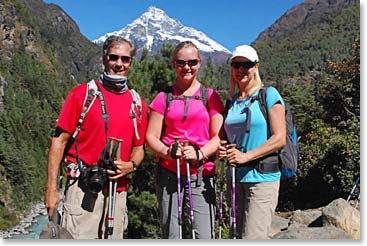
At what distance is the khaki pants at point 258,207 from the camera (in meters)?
2.71

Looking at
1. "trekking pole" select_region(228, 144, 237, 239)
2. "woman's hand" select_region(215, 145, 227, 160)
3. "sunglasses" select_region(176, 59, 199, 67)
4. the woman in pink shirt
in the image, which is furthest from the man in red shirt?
"trekking pole" select_region(228, 144, 237, 239)

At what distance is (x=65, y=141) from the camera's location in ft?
8.77

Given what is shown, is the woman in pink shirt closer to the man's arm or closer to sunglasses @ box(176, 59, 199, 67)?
sunglasses @ box(176, 59, 199, 67)

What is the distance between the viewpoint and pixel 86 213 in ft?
8.98

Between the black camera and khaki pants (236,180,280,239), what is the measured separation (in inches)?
31.1

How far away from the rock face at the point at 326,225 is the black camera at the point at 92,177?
1105 mm

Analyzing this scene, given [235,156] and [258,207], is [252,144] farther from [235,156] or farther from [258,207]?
[258,207]

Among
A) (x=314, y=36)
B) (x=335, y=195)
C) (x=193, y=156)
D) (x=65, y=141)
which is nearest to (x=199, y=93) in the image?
(x=193, y=156)

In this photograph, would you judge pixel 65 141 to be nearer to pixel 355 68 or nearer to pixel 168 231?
pixel 168 231

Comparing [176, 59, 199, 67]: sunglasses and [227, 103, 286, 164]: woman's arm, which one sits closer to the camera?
[227, 103, 286, 164]: woman's arm

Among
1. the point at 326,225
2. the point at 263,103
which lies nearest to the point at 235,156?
the point at 263,103

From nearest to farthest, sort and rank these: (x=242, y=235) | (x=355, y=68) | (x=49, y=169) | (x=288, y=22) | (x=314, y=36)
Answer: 1. (x=49, y=169)
2. (x=242, y=235)
3. (x=355, y=68)
4. (x=314, y=36)
5. (x=288, y=22)

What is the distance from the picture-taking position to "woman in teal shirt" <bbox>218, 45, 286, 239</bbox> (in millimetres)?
2684

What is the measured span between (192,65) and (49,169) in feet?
3.36
